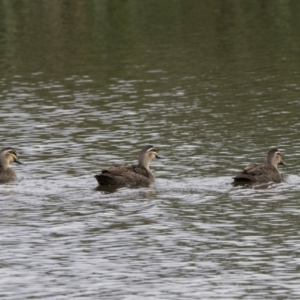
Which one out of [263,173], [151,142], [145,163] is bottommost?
[151,142]

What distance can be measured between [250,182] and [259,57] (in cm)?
1733

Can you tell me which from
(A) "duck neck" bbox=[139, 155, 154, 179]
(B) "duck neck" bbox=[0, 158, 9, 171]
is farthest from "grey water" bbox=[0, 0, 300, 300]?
(B) "duck neck" bbox=[0, 158, 9, 171]

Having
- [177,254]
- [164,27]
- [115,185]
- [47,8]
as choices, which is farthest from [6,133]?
[47,8]

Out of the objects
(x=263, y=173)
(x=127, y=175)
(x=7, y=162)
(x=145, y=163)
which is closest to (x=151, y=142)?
(x=145, y=163)

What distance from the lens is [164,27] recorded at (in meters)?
47.9

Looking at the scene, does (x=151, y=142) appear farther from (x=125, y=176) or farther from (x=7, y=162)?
(x=125, y=176)

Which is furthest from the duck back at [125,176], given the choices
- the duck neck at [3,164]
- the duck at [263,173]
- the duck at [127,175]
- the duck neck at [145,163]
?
the duck neck at [3,164]

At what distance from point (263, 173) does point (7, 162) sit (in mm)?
5773

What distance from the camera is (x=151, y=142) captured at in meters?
29.1

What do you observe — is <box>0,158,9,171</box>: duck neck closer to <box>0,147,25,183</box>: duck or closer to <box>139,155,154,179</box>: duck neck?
<box>0,147,25,183</box>: duck

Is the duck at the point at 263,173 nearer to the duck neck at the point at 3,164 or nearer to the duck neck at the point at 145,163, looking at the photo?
the duck neck at the point at 145,163

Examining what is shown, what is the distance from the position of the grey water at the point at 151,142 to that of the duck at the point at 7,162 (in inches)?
8.9

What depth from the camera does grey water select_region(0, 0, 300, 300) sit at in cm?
1797

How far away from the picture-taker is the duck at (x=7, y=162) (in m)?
25.5
